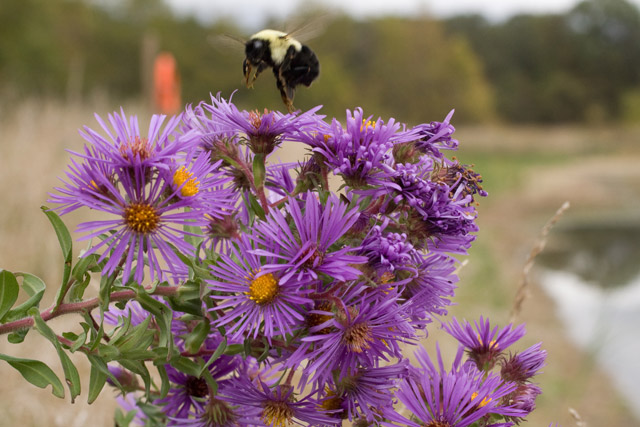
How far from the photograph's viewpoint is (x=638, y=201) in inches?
495

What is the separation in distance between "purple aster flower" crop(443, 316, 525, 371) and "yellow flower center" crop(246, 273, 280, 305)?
0.78ft

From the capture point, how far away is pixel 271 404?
0.67 m

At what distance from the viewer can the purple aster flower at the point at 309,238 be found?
573 millimetres

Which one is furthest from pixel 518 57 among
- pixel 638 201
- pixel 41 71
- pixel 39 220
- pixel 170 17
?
pixel 39 220

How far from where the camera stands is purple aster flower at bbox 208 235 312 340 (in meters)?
0.57

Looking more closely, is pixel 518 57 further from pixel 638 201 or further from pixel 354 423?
pixel 354 423

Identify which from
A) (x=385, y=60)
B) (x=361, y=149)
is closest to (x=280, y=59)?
(x=361, y=149)

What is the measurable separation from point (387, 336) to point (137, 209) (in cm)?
27

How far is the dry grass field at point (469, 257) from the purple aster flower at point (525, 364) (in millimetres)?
217

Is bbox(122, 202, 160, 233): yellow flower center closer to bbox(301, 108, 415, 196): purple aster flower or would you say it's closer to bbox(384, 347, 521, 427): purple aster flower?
bbox(301, 108, 415, 196): purple aster flower

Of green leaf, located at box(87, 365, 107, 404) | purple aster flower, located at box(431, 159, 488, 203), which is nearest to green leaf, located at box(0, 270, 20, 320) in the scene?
green leaf, located at box(87, 365, 107, 404)

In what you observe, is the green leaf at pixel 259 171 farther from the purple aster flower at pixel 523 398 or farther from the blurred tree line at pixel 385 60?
the blurred tree line at pixel 385 60

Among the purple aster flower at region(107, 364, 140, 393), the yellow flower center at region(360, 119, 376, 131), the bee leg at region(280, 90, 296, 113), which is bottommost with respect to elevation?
the purple aster flower at region(107, 364, 140, 393)

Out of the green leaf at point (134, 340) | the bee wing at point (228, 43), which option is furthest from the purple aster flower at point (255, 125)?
the bee wing at point (228, 43)
